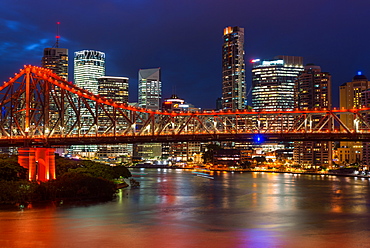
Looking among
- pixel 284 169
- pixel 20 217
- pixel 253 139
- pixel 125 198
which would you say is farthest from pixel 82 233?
pixel 284 169

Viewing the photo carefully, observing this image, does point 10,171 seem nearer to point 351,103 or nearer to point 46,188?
point 46,188

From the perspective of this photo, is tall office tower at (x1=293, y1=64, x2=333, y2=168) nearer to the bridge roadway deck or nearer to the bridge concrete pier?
the bridge roadway deck

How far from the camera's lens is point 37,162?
53.9 metres

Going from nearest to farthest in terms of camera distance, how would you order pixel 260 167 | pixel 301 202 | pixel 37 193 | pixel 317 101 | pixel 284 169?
pixel 37 193 < pixel 301 202 < pixel 284 169 < pixel 260 167 < pixel 317 101

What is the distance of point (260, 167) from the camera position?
146 m

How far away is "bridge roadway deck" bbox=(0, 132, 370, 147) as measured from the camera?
5541 centimetres

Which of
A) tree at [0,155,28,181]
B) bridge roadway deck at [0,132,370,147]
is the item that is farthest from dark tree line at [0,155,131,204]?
bridge roadway deck at [0,132,370,147]

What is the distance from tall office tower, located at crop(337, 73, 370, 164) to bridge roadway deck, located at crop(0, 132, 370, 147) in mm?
102621

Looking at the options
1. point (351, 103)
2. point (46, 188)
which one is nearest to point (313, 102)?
point (351, 103)

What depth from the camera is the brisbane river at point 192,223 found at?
32750mm

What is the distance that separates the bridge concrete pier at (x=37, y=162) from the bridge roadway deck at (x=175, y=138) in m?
1.14

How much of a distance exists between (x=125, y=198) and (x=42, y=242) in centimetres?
2355

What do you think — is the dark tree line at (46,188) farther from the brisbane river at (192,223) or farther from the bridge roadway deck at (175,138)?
Result: the bridge roadway deck at (175,138)

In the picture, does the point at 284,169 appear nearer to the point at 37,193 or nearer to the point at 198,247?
the point at 37,193
